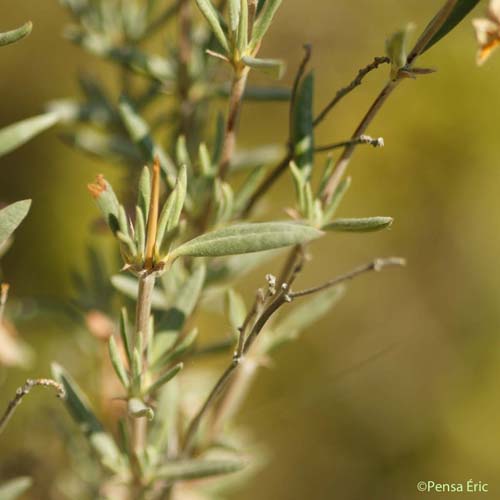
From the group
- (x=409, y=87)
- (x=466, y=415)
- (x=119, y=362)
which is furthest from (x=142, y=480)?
(x=409, y=87)

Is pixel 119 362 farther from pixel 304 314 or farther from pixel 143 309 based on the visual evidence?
pixel 304 314

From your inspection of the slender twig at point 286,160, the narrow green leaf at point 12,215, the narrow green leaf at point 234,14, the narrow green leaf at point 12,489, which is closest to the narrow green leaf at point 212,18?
the narrow green leaf at point 234,14

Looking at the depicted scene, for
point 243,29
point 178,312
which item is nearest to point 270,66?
point 243,29

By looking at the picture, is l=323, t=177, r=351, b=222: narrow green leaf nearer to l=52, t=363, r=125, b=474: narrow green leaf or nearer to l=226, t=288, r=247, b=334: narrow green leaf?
l=226, t=288, r=247, b=334: narrow green leaf

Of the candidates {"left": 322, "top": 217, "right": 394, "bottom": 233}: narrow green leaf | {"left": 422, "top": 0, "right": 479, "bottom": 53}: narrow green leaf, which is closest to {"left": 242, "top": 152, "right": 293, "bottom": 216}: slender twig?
{"left": 322, "top": 217, "right": 394, "bottom": 233}: narrow green leaf

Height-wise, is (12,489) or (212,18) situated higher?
(212,18)

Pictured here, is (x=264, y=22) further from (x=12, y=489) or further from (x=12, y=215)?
(x=12, y=489)

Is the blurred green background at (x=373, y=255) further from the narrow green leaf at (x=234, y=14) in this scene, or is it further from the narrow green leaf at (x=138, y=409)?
the narrow green leaf at (x=234, y=14)
